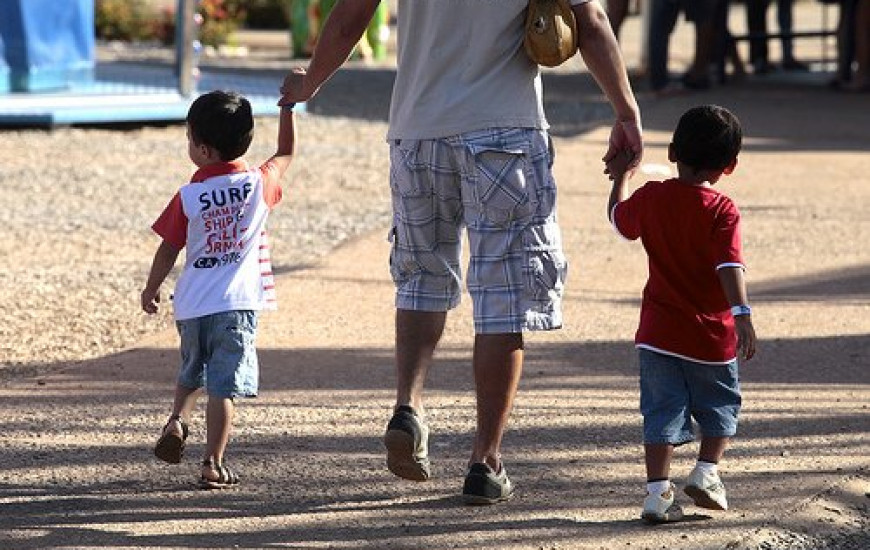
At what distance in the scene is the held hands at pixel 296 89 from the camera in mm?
5418

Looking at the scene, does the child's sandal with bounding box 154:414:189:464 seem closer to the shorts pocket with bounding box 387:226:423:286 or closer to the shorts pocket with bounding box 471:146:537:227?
the shorts pocket with bounding box 387:226:423:286

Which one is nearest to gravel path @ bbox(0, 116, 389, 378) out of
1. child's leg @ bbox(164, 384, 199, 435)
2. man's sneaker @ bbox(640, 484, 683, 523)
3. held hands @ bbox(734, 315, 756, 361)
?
child's leg @ bbox(164, 384, 199, 435)

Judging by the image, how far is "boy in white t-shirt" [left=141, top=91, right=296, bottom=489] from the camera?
17.3 feet

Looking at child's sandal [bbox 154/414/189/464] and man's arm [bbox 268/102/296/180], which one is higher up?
man's arm [bbox 268/102/296/180]

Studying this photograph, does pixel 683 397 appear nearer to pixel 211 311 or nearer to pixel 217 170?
pixel 211 311

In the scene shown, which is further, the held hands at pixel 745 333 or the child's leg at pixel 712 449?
the child's leg at pixel 712 449

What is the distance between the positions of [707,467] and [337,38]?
1.56 meters

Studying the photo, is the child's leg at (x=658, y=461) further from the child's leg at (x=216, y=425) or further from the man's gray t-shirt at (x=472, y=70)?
the child's leg at (x=216, y=425)

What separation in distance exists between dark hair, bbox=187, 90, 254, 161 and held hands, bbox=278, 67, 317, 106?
192mm

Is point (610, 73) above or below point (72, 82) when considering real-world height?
above

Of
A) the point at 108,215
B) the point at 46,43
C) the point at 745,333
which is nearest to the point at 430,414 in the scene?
the point at 745,333

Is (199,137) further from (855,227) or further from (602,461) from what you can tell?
(855,227)

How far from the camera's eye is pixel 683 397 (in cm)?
507

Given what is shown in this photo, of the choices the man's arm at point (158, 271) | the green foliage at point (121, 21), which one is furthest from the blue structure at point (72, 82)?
the man's arm at point (158, 271)
